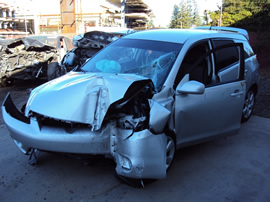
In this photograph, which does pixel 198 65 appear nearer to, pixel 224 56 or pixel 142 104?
pixel 224 56

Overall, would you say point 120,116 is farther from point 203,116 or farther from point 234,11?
point 234,11

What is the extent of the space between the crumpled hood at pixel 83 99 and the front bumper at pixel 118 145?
150 mm

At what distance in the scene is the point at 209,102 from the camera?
11.4 feet

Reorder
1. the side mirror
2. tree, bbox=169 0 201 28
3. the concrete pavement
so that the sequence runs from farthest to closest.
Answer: tree, bbox=169 0 201 28 → the side mirror → the concrete pavement

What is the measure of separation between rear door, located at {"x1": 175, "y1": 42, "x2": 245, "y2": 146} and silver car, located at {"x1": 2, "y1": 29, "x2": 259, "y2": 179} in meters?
0.01

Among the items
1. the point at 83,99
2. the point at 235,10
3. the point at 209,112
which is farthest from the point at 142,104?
the point at 235,10

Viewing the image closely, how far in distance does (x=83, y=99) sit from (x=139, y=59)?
1.23m

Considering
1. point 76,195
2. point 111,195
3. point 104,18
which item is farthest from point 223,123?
point 104,18

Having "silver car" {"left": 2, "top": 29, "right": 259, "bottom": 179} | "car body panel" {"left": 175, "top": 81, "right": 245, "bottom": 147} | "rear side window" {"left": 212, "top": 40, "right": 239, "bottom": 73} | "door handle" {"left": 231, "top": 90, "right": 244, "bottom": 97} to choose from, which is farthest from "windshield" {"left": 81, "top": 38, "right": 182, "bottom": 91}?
"door handle" {"left": 231, "top": 90, "right": 244, "bottom": 97}

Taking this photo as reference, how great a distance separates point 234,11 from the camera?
50.8m

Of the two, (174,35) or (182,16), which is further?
(182,16)

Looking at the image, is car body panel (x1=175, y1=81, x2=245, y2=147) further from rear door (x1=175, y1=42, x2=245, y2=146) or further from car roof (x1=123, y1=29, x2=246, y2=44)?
car roof (x1=123, y1=29, x2=246, y2=44)

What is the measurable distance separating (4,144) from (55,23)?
54.7 metres

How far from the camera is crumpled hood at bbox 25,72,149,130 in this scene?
2.68 metres
